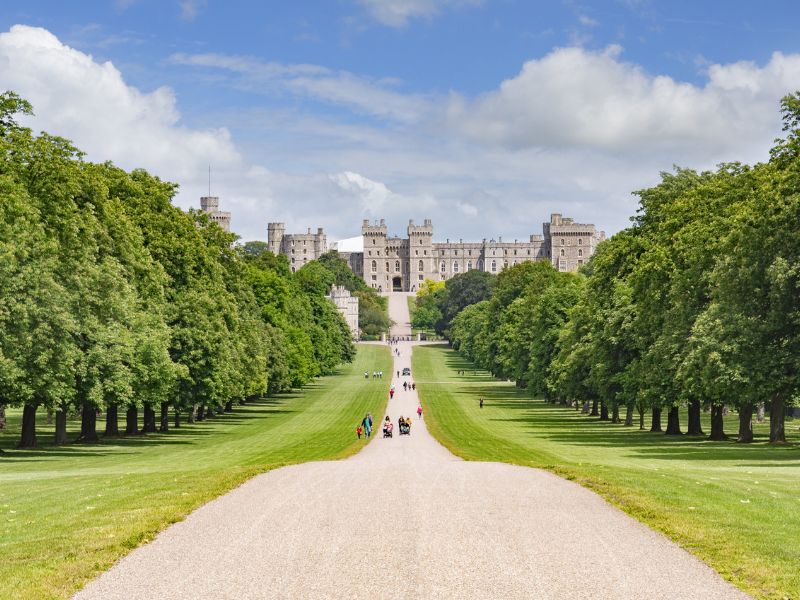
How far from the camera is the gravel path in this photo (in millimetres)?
13656

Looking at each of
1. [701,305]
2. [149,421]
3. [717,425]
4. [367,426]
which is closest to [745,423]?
[717,425]

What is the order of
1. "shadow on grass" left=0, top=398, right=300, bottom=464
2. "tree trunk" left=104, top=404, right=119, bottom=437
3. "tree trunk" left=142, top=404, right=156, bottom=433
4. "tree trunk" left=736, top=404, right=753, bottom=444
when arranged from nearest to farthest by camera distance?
"shadow on grass" left=0, top=398, right=300, bottom=464, "tree trunk" left=736, top=404, right=753, bottom=444, "tree trunk" left=104, top=404, right=119, bottom=437, "tree trunk" left=142, top=404, right=156, bottom=433

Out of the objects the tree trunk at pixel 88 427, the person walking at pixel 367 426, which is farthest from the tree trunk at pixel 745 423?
the tree trunk at pixel 88 427

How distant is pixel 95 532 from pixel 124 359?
27.5 metres

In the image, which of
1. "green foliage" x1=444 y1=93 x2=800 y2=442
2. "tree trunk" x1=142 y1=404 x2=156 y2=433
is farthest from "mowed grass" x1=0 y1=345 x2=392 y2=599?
"green foliage" x1=444 y1=93 x2=800 y2=442

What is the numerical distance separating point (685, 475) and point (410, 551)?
49.0 feet

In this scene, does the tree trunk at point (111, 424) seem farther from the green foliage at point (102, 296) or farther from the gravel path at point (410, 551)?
the gravel path at point (410, 551)

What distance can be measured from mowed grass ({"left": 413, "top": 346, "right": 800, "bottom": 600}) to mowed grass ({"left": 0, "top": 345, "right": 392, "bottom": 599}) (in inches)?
261

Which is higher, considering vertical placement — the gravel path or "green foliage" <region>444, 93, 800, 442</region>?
"green foliage" <region>444, 93, 800, 442</region>

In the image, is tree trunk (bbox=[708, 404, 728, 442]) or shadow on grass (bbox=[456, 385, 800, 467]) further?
tree trunk (bbox=[708, 404, 728, 442])

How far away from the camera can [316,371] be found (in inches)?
4402

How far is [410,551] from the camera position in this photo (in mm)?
15961

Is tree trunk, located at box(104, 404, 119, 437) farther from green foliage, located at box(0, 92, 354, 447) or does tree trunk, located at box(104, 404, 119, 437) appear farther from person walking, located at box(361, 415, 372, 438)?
person walking, located at box(361, 415, 372, 438)

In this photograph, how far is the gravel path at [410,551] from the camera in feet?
44.8
